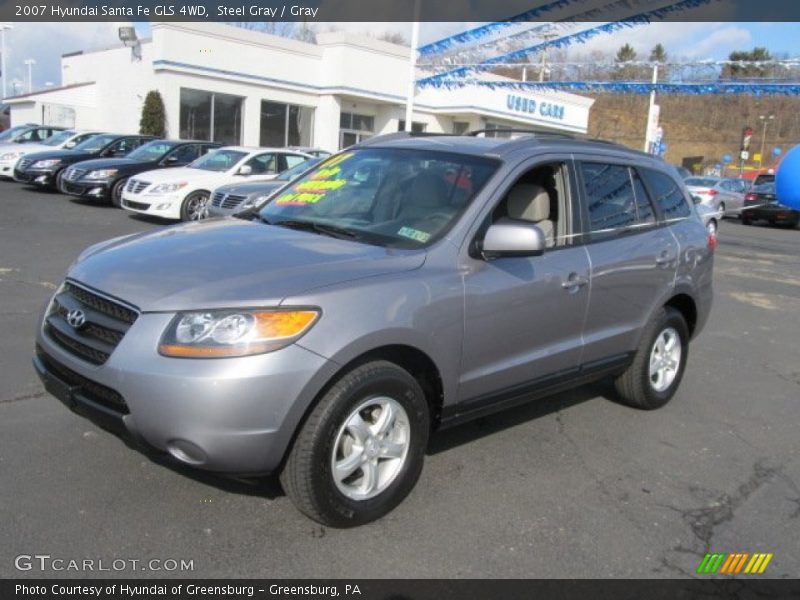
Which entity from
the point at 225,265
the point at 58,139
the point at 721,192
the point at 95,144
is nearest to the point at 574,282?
the point at 225,265

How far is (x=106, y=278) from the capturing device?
331 centimetres

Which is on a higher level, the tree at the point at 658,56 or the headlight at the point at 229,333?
the tree at the point at 658,56

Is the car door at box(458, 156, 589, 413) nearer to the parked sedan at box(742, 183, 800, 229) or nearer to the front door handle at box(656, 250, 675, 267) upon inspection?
the front door handle at box(656, 250, 675, 267)

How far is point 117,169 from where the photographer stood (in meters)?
15.2

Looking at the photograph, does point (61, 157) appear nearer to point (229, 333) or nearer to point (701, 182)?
point (229, 333)

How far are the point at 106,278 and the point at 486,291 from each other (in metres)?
1.83

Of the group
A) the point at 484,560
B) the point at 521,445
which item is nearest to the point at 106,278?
the point at 484,560

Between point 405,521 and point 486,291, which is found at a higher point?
point 486,291

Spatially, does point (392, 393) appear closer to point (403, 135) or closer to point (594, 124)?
point (403, 135)

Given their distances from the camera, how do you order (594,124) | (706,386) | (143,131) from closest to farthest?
(706,386) < (143,131) < (594,124)

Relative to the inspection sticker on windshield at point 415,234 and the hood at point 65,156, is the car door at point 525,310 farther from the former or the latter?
the hood at point 65,156

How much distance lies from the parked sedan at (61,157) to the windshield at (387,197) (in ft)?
44.1

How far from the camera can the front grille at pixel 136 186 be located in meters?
13.2

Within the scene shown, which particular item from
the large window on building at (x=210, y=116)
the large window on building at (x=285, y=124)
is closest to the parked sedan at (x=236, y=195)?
the large window on building at (x=210, y=116)
